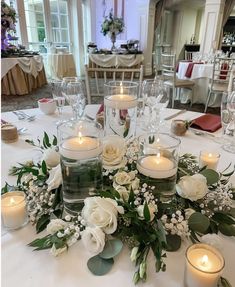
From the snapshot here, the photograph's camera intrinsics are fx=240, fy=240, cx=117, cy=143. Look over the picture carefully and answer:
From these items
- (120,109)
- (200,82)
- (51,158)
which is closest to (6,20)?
(200,82)

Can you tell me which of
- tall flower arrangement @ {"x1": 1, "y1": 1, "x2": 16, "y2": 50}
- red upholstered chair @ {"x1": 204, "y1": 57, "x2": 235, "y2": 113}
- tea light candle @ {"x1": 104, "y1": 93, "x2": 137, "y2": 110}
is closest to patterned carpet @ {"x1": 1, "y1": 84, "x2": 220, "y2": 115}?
red upholstered chair @ {"x1": 204, "y1": 57, "x2": 235, "y2": 113}

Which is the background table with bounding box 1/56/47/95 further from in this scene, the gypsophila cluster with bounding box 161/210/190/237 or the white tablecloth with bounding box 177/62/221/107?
the gypsophila cluster with bounding box 161/210/190/237

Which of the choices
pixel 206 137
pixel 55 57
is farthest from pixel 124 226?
pixel 55 57

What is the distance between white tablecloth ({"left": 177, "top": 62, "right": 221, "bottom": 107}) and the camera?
3861 millimetres

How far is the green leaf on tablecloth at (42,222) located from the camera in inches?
22.7

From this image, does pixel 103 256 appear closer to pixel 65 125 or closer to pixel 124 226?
pixel 124 226

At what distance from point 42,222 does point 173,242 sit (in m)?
0.31

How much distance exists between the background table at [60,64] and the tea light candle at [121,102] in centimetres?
535

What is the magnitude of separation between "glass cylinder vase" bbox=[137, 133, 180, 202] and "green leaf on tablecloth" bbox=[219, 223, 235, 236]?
0.14 metres

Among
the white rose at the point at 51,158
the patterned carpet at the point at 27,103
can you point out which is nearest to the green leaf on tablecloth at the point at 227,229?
the white rose at the point at 51,158

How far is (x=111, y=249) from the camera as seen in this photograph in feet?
1.62

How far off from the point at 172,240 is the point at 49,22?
7.14 meters

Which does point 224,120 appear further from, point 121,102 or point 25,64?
point 25,64

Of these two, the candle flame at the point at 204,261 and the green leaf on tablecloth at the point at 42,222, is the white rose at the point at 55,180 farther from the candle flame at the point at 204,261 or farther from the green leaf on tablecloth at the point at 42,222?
the candle flame at the point at 204,261
